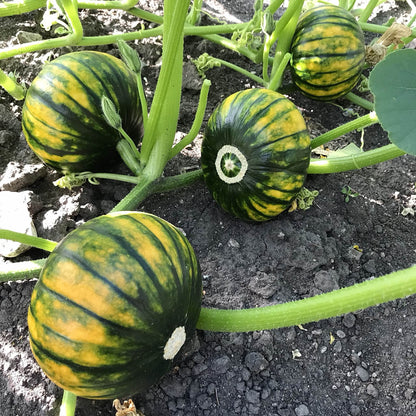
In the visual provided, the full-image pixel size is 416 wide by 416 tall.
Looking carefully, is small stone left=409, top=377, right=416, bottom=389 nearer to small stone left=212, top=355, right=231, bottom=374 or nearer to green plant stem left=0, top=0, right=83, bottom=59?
small stone left=212, top=355, right=231, bottom=374

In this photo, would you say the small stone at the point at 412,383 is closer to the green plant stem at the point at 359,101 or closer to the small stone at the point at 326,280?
the small stone at the point at 326,280

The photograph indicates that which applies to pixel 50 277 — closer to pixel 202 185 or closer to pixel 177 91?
pixel 177 91

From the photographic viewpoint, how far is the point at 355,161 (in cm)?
192

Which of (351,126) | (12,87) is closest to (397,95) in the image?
(351,126)

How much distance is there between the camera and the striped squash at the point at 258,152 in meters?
1.80

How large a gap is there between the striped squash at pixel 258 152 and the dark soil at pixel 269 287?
18 cm

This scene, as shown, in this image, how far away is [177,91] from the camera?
1821mm

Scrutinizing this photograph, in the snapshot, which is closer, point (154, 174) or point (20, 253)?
point (20, 253)

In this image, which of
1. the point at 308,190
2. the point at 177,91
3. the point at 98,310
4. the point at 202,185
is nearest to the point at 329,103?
the point at 308,190

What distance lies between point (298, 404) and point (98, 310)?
81 centimetres

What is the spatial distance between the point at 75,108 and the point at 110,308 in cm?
87

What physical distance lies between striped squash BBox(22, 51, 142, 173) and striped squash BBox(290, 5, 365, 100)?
0.89 m

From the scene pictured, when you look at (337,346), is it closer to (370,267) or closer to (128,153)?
(370,267)

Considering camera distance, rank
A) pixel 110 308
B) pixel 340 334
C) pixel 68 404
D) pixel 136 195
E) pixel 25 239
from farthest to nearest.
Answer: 1. pixel 136 195
2. pixel 340 334
3. pixel 25 239
4. pixel 68 404
5. pixel 110 308
